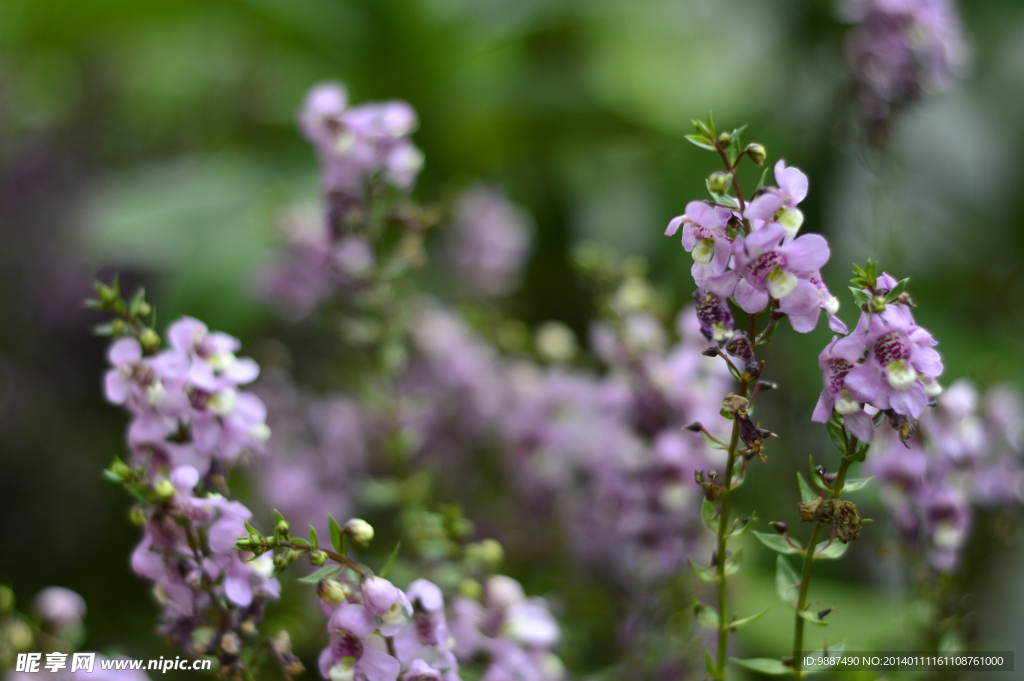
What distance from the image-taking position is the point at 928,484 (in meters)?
0.52

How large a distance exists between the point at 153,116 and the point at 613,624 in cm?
123

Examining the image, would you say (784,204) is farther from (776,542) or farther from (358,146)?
(358,146)

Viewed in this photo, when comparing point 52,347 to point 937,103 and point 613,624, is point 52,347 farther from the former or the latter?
point 937,103

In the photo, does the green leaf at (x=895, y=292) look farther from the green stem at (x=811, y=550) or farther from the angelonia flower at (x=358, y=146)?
the angelonia flower at (x=358, y=146)

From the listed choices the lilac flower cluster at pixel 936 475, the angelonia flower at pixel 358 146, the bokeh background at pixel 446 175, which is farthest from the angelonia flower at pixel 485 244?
the lilac flower cluster at pixel 936 475

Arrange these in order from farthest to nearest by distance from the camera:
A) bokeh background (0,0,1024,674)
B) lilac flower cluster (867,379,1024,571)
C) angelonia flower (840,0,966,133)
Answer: bokeh background (0,0,1024,674), angelonia flower (840,0,966,133), lilac flower cluster (867,379,1024,571)

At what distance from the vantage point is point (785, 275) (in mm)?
331

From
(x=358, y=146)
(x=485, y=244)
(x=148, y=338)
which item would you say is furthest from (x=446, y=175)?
(x=148, y=338)

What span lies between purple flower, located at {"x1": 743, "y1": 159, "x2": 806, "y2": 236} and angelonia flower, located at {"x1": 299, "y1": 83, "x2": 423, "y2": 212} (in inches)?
12.3

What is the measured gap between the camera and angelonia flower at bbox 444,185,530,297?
3.39 ft

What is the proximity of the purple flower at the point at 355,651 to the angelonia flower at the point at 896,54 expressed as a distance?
2.02 ft

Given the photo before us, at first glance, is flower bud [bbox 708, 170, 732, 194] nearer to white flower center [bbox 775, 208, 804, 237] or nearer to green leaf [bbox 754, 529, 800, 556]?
white flower center [bbox 775, 208, 804, 237]

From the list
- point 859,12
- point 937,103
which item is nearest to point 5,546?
point 859,12

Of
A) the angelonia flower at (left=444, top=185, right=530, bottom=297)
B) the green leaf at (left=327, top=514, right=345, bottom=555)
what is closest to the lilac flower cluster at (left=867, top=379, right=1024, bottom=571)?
the green leaf at (left=327, top=514, right=345, bottom=555)
